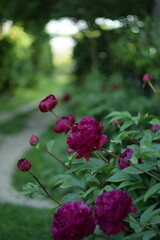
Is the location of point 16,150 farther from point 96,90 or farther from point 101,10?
point 101,10

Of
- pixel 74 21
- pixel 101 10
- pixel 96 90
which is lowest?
pixel 96 90

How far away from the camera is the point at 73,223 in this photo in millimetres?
1185

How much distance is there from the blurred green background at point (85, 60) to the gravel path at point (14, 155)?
7.1 inches

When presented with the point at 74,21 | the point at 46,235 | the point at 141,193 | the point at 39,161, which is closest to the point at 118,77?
the point at 74,21

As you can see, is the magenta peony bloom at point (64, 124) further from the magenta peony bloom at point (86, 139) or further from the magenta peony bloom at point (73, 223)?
the magenta peony bloom at point (73, 223)

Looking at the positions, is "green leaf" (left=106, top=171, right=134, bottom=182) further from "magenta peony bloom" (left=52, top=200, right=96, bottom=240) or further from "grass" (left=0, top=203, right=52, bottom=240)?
"grass" (left=0, top=203, right=52, bottom=240)

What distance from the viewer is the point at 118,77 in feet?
25.5

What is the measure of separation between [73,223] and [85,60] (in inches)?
376

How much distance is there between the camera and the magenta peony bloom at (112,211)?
1140 millimetres

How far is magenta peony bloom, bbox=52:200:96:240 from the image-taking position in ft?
3.88

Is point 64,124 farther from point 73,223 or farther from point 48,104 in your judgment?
point 73,223

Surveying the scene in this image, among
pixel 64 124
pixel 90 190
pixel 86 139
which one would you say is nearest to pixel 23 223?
pixel 64 124

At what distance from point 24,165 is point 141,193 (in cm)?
51

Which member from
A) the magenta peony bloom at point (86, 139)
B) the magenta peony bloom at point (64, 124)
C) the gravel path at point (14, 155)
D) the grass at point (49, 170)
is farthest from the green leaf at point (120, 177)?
the grass at point (49, 170)
